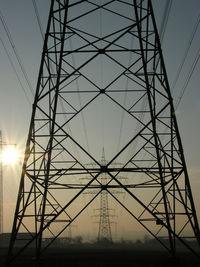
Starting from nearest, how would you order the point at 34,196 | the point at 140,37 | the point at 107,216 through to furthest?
1. the point at 34,196
2. the point at 140,37
3. the point at 107,216

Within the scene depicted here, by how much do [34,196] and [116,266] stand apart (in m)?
4.63

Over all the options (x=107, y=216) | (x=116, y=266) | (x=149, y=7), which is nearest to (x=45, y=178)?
(x=116, y=266)

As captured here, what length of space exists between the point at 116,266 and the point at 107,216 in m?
47.9

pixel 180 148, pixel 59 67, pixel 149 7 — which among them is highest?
pixel 149 7

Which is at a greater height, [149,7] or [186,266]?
[149,7]

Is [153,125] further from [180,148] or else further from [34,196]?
[34,196]

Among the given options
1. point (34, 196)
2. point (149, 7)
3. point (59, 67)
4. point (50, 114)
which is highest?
point (149, 7)

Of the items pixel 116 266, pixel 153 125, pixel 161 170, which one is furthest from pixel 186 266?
pixel 153 125

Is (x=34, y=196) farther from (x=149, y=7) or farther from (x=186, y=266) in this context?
Answer: (x=149, y=7)

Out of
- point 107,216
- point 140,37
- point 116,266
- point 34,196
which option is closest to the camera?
point 116,266

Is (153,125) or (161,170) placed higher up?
(153,125)

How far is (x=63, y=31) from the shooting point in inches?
738

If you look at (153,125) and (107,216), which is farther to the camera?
(107,216)

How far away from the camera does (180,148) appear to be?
55.5ft
